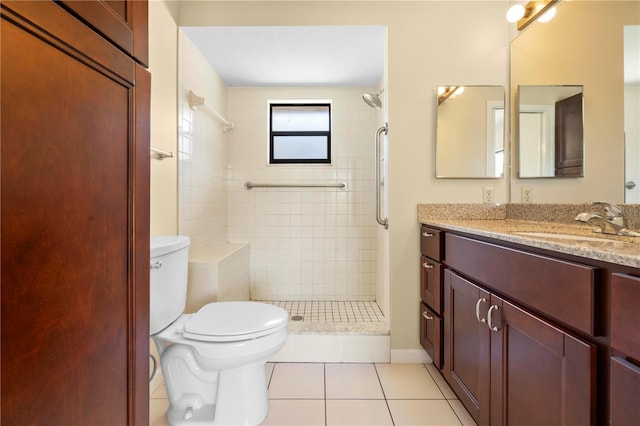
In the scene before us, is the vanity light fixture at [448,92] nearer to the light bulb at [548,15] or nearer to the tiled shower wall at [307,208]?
the light bulb at [548,15]

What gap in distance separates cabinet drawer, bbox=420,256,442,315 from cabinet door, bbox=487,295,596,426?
18.8 inches

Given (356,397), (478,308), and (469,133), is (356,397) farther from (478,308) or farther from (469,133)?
(469,133)

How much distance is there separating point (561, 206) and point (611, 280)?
3.48 ft

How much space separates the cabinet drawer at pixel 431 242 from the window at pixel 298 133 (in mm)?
1383

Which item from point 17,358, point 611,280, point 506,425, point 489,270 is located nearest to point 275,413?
point 506,425

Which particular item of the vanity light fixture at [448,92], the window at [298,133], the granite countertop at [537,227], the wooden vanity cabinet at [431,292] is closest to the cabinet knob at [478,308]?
the granite countertop at [537,227]

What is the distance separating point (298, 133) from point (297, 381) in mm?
2106

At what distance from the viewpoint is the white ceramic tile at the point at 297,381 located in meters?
1.54

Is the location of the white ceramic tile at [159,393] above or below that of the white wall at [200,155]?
below

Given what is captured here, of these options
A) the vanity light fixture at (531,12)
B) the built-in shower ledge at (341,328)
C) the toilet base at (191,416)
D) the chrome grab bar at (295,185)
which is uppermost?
the vanity light fixture at (531,12)

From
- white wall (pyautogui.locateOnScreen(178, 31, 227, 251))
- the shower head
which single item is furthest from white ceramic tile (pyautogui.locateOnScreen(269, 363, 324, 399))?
the shower head

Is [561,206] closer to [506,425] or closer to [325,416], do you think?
[506,425]

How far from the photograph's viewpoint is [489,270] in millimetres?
1080

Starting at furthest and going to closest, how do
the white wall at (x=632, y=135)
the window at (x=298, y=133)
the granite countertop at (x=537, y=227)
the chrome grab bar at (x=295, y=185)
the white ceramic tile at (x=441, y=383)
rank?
1. the window at (x=298, y=133)
2. the chrome grab bar at (x=295, y=185)
3. the white ceramic tile at (x=441, y=383)
4. the white wall at (x=632, y=135)
5. the granite countertop at (x=537, y=227)
